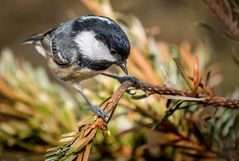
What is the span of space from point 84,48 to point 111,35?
262mm

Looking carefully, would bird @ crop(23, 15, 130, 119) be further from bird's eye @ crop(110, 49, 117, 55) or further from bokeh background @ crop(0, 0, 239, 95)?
bokeh background @ crop(0, 0, 239, 95)

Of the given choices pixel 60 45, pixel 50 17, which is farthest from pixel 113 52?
pixel 50 17

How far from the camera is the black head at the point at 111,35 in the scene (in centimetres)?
101

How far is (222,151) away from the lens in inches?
30.5

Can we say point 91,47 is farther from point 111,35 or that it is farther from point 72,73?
point 111,35

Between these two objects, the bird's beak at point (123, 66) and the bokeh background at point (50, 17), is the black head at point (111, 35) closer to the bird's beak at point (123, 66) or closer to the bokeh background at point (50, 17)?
the bird's beak at point (123, 66)

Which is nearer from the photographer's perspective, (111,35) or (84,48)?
(111,35)

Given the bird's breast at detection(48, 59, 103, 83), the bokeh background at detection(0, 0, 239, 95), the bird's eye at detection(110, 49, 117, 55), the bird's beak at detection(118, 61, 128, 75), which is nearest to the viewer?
the bird's beak at detection(118, 61, 128, 75)

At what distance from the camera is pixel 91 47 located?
128cm

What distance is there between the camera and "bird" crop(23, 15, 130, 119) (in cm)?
104

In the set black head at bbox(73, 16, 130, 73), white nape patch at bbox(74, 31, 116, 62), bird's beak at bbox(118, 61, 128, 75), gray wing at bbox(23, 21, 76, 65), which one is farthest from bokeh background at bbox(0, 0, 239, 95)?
bird's beak at bbox(118, 61, 128, 75)

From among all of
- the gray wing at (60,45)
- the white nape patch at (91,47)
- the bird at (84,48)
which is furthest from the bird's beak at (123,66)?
the gray wing at (60,45)

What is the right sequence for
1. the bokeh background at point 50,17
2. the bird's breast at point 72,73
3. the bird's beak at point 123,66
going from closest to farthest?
the bird's beak at point 123,66, the bird's breast at point 72,73, the bokeh background at point 50,17

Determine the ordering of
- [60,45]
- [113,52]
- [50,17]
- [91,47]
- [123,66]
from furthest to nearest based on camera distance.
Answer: [50,17] → [60,45] → [91,47] → [113,52] → [123,66]
